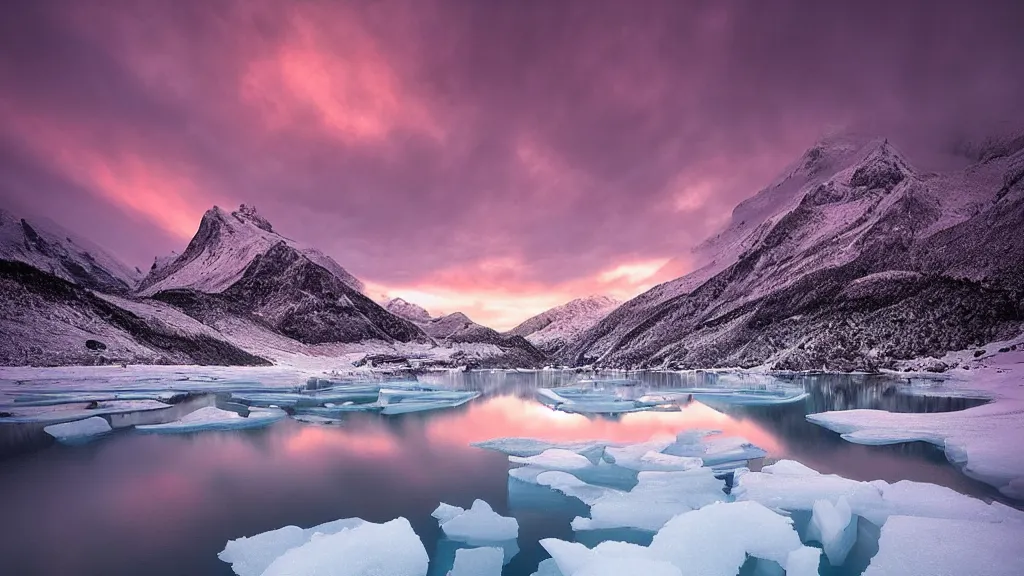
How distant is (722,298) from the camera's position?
484ft

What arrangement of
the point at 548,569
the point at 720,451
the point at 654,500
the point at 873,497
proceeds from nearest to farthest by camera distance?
the point at 548,569 < the point at 873,497 < the point at 654,500 < the point at 720,451

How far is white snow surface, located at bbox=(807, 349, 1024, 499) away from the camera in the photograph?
12.4 m

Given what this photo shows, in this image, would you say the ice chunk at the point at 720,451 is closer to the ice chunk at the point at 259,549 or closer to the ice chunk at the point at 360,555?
the ice chunk at the point at 360,555

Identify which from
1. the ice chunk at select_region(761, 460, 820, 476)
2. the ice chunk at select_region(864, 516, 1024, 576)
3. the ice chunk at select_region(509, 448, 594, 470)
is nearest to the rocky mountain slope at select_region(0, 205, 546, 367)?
the ice chunk at select_region(509, 448, 594, 470)

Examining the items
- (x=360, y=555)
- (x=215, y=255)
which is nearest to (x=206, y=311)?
(x=215, y=255)

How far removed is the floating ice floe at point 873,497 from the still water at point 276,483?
3710 millimetres

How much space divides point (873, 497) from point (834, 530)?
246 cm

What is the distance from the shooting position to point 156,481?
1323 centimetres

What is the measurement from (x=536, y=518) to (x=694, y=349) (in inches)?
4520

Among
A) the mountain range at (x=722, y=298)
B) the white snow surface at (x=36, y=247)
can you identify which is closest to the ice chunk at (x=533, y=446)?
the mountain range at (x=722, y=298)

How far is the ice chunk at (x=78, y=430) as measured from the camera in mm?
18781

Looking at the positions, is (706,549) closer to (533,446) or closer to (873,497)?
(873,497)

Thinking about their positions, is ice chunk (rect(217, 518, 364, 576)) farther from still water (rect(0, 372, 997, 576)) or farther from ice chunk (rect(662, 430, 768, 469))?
ice chunk (rect(662, 430, 768, 469))

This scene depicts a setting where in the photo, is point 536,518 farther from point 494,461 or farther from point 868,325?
point 868,325
